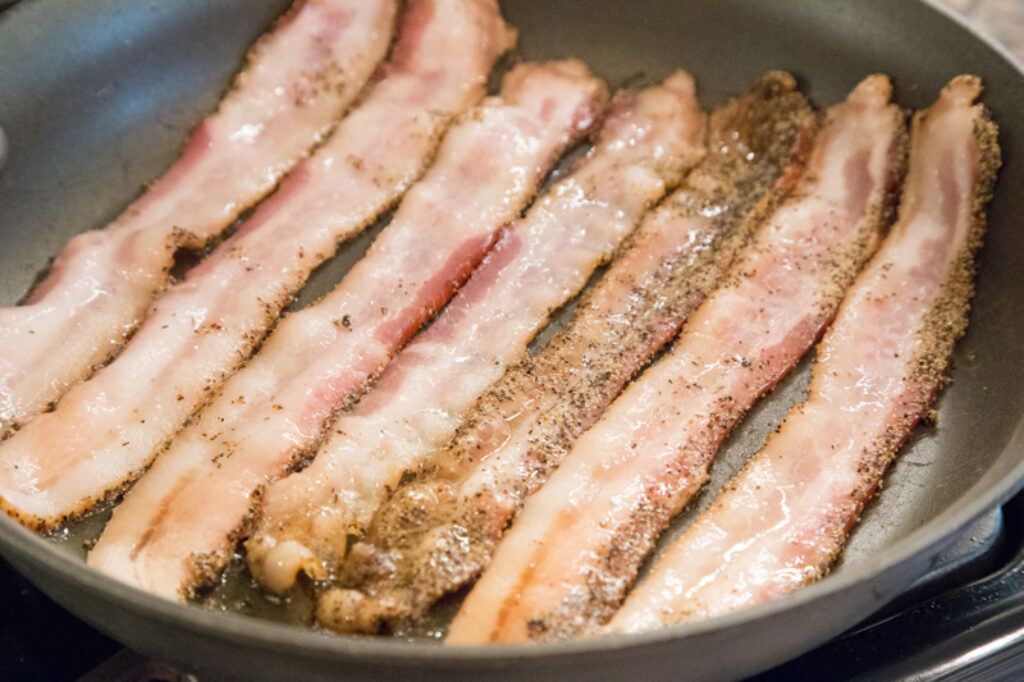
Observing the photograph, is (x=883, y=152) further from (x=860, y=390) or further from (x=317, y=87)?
(x=317, y=87)

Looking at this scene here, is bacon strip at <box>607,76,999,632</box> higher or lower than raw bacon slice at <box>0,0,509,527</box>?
higher

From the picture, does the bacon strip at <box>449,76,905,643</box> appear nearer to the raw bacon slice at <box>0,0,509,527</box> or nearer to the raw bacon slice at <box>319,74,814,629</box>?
the raw bacon slice at <box>319,74,814,629</box>

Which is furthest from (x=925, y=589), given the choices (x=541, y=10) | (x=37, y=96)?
(x=37, y=96)

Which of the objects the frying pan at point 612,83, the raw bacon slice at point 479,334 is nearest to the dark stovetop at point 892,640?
the frying pan at point 612,83

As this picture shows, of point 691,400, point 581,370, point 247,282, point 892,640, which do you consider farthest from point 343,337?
point 892,640

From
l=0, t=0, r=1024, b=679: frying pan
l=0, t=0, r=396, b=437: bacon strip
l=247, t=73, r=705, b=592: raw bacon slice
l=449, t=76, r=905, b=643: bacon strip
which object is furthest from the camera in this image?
l=0, t=0, r=396, b=437: bacon strip

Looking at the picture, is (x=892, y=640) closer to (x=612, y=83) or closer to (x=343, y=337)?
(x=343, y=337)

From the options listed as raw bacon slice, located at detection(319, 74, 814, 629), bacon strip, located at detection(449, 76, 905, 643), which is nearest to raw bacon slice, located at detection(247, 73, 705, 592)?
raw bacon slice, located at detection(319, 74, 814, 629)
